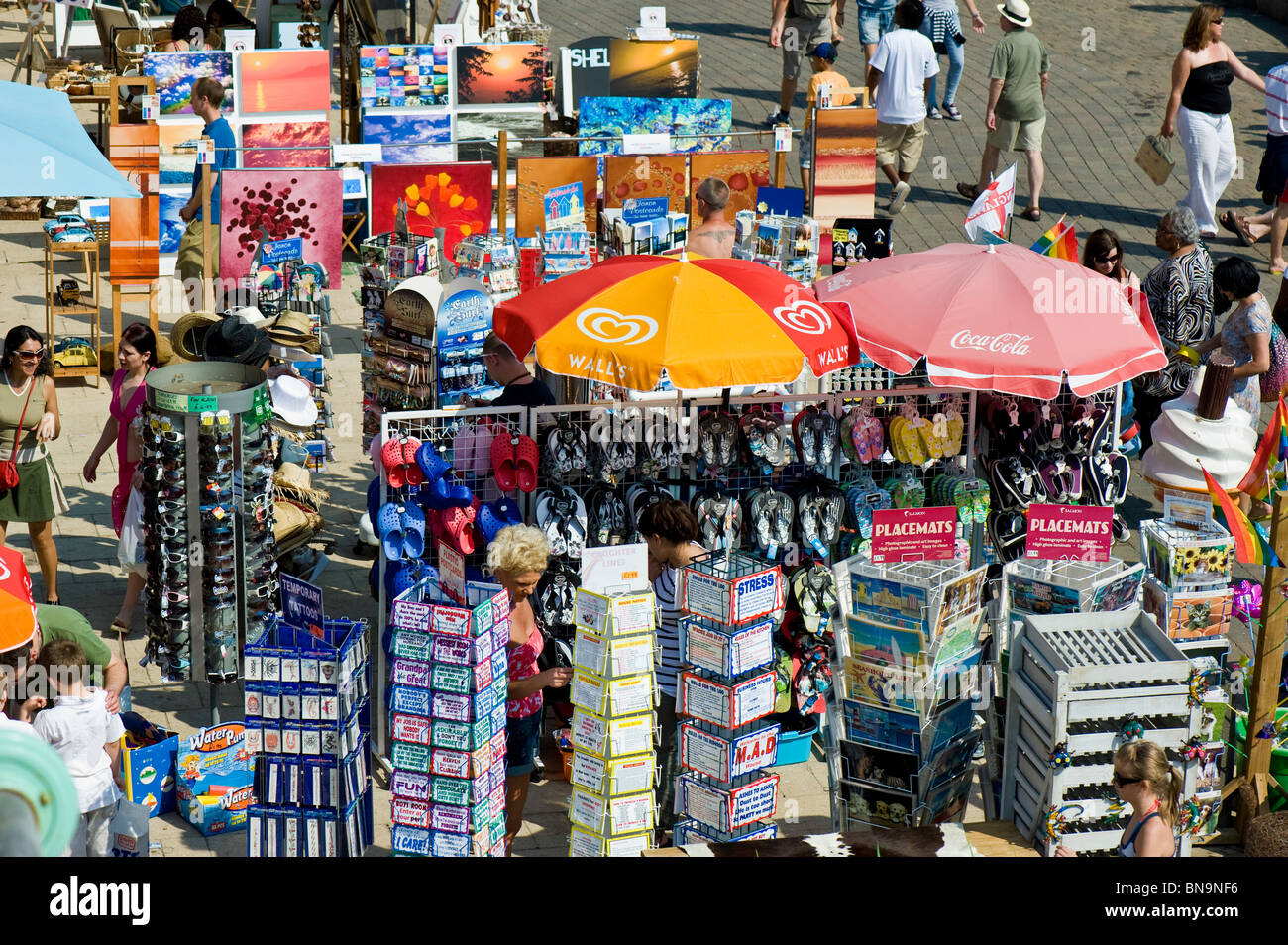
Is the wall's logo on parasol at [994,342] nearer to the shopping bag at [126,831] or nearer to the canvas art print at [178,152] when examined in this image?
the shopping bag at [126,831]

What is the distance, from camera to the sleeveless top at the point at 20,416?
26.3ft

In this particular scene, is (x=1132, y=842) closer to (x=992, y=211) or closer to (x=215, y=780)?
(x=215, y=780)

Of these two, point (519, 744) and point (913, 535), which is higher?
point (913, 535)

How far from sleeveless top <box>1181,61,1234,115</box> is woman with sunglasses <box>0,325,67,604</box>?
9615 mm

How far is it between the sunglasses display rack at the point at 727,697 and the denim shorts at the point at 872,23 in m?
11.8

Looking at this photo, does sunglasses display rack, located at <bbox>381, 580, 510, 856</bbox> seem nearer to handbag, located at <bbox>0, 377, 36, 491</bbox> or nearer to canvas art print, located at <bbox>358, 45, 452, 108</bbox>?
handbag, located at <bbox>0, 377, 36, 491</bbox>

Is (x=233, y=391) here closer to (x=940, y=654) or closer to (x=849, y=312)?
(x=849, y=312)

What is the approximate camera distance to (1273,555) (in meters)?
6.56

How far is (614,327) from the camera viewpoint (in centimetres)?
678

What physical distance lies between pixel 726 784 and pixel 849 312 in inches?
93.4

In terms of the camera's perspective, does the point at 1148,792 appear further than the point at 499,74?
No

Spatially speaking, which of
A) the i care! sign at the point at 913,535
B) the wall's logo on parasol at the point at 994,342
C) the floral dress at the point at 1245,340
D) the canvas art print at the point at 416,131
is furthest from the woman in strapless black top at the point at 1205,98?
the i care! sign at the point at 913,535

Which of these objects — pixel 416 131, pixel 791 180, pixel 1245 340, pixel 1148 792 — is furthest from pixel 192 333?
pixel 791 180

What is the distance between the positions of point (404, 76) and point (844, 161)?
4142 millimetres
